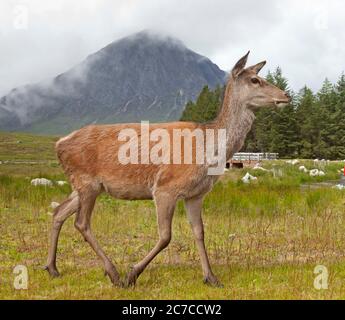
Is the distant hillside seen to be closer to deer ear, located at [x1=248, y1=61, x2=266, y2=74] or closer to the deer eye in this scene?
deer ear, located at [x1=248, y1=61, x2=266, y2=74]

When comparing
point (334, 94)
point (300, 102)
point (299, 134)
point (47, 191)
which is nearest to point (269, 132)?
point (299, 134)

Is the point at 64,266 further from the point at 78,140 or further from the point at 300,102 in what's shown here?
the point at 300,102

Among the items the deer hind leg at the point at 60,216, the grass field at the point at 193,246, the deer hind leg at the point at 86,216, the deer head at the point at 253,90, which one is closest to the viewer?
the grass field at the point at 193,246

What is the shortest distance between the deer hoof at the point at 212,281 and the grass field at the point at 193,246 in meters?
0.10

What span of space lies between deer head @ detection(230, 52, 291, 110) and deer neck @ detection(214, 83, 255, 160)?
6 cm


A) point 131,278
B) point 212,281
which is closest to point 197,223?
point 212,281

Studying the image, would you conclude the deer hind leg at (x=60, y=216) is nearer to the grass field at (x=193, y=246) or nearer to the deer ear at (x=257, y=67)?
the grass field at (x=193, y=246)

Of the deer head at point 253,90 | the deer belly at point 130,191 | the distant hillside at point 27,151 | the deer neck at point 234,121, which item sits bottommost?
the deer belly at point 130,191

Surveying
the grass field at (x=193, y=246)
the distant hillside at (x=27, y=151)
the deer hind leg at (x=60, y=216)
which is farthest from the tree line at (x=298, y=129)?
the deer hind leg at (x=60, y=216)

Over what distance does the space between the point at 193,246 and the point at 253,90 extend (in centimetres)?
332

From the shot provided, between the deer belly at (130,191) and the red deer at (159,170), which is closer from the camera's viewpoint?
the red deer at (159,170)

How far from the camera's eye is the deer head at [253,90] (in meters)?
6.35

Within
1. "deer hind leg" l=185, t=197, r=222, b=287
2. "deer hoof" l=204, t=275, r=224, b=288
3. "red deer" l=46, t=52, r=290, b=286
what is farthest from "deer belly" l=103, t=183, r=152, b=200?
"deer hoof" l=204, t=275, r=224, b=288

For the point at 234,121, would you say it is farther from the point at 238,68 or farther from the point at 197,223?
the point at 197,223
